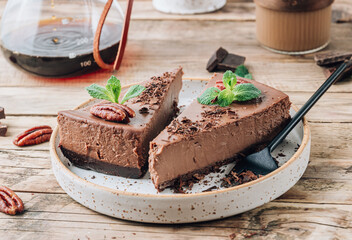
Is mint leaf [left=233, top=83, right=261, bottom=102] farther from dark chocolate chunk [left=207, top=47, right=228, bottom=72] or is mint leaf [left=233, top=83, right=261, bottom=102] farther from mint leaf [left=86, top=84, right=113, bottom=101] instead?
dark chocolate chunk [left=207, top=47, right=228, bottom=72]

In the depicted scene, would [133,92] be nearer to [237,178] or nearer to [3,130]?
[237,178]

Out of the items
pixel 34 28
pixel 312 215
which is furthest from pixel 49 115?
pixel 312 215

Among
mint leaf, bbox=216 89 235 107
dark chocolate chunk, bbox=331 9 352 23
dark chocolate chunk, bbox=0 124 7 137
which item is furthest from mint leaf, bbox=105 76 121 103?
dark chocolate chunk, bbox=331 9 352 23

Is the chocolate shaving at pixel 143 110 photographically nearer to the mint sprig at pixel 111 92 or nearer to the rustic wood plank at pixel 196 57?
the mint sprig at pixel 111 92

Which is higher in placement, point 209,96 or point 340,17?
point 209,96

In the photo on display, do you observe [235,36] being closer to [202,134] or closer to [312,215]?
[202,134]

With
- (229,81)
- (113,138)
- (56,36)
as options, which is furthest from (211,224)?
(56,36)
